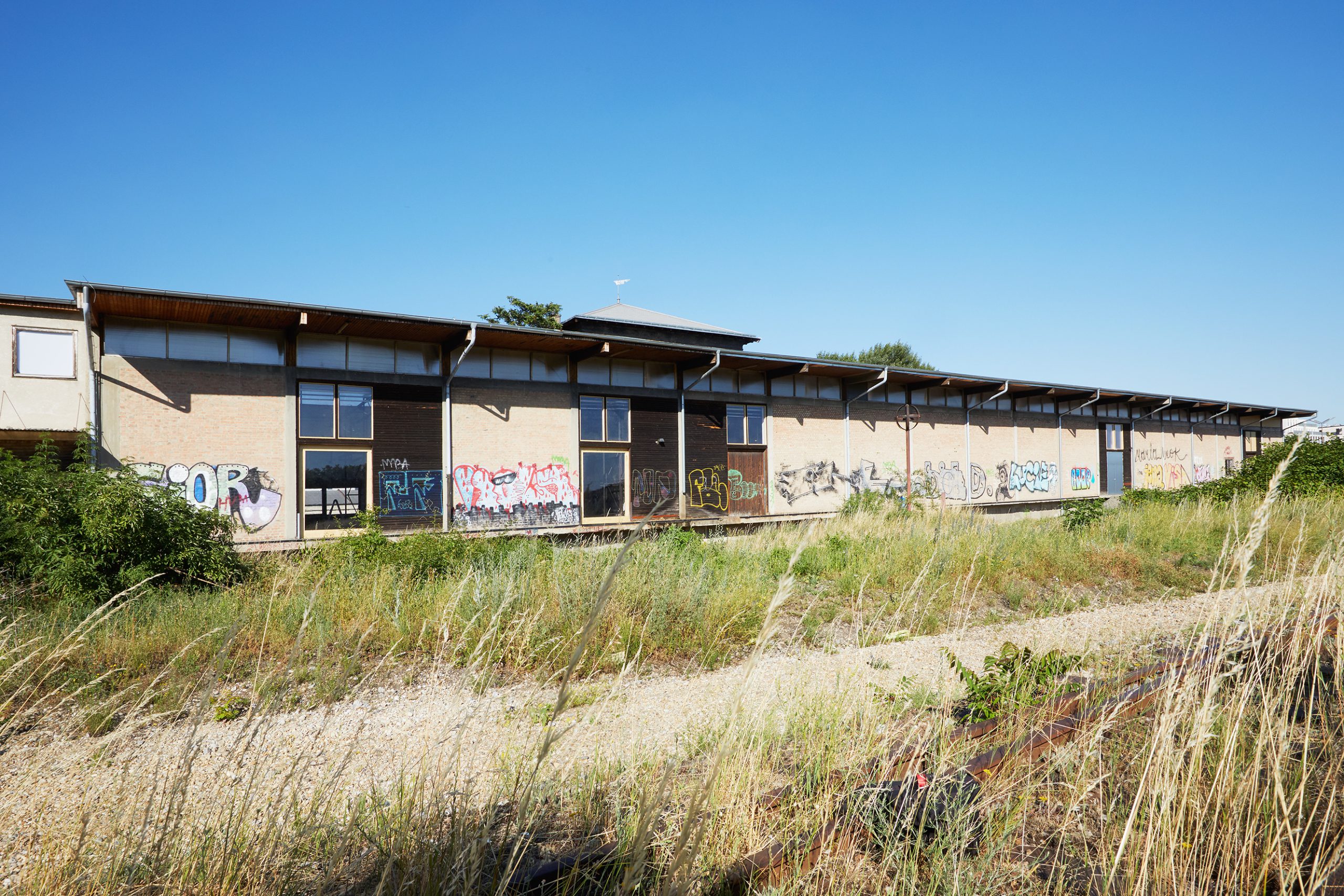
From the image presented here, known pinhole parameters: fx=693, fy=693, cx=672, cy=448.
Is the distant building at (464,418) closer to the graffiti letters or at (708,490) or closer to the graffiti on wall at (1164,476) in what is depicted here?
the graffiti letters or at (708,490)

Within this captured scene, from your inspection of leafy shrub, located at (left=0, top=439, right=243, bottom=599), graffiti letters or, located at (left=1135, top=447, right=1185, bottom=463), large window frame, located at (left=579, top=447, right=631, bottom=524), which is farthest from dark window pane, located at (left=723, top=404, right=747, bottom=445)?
graffiti letters or, located at (left=1135, top=447, right=1185, bottom=463)

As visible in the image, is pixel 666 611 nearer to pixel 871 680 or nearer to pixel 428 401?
pixel 871 680

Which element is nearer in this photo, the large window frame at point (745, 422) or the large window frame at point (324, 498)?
the large window frame at point (324, 498)

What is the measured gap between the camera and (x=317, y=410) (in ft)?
46.5

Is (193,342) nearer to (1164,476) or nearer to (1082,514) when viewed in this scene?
(1082,514)

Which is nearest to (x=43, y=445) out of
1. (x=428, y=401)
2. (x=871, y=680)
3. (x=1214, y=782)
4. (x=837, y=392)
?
(x=428, y=401)

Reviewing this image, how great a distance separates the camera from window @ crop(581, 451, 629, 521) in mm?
17109

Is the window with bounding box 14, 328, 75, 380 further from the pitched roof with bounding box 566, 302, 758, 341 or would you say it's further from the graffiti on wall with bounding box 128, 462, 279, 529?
the pitched roof with bounding box 566, 302, 758, 341

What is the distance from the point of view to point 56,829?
101 inches

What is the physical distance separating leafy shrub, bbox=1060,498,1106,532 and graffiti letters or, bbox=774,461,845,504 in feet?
21.7

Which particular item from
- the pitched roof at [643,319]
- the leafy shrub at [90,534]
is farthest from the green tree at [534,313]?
the leafy shrub at [90,534]

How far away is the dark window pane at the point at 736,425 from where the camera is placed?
1950 cm

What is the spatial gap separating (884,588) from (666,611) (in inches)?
137

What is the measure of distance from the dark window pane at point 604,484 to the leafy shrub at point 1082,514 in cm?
1000
